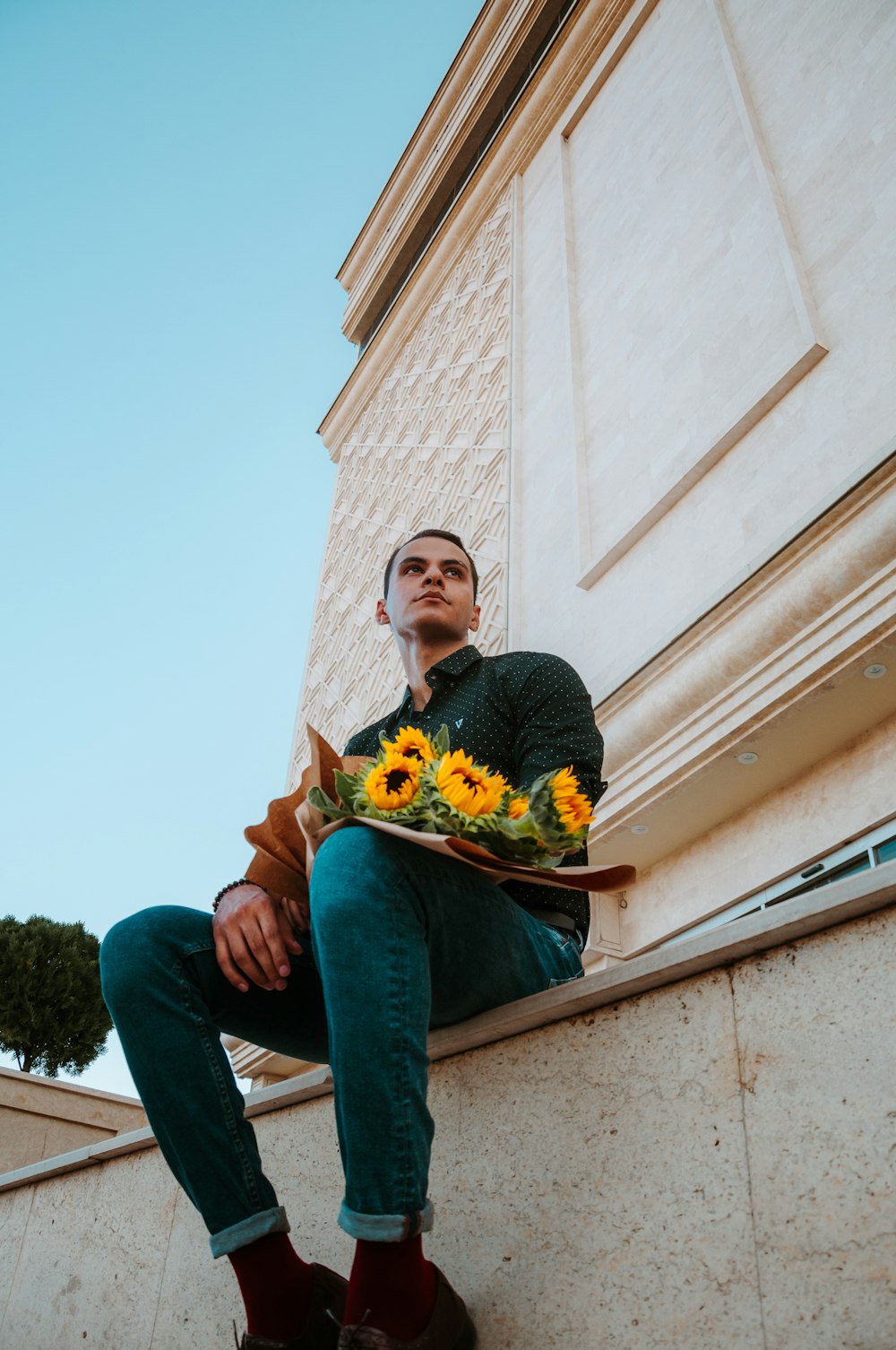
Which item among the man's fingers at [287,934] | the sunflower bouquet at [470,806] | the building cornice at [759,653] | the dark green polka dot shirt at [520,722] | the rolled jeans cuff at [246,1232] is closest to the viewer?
the rolled jeans cuff at [246,1232]

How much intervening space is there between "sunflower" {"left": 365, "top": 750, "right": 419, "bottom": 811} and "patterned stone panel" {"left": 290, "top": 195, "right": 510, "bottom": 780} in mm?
3581

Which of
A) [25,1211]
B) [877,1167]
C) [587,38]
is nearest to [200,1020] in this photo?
[877,1167]

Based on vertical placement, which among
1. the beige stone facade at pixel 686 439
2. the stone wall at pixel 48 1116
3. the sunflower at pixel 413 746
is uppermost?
the beige stone facade at pixel 686 439

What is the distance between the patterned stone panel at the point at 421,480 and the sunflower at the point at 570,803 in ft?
11.8

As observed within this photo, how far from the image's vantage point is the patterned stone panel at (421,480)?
5.98 meters

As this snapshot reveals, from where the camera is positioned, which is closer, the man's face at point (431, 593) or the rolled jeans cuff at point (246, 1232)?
the rolled jeans cuff at point (246, 1232)

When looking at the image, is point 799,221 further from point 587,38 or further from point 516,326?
point 587,38

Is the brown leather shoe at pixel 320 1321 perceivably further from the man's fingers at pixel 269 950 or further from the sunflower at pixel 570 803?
the sunflower at pixel 570 803

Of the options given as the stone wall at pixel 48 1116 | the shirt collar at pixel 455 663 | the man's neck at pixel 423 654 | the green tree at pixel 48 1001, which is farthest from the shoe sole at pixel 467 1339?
the green tree at pixel 48 1001

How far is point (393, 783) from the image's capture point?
1.52 metres

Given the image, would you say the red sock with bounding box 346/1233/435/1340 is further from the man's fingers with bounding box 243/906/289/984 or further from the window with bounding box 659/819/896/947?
the window with bounding box 659/819/896/947

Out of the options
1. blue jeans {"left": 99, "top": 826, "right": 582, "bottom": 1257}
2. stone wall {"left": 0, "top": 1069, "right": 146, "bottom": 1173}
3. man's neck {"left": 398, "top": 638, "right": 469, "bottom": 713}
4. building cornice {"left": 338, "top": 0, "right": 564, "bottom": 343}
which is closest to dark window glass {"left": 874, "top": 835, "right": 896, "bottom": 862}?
man's neck {"left": 398, "top": 638, "right": 469, "bottom": 713}

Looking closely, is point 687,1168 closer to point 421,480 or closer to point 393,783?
point 393,783

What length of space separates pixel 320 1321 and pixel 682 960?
25.1 inches
